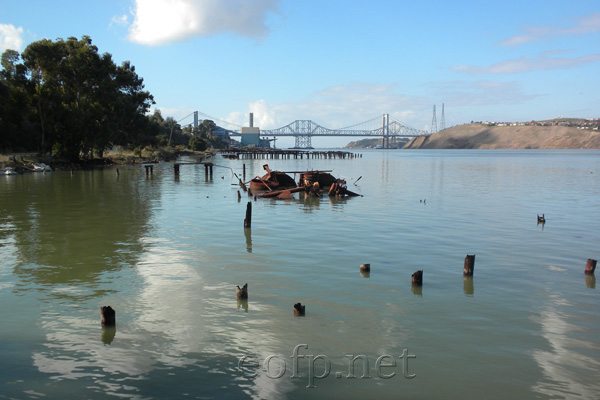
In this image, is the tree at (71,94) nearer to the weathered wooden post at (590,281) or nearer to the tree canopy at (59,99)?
the tree canopy at (59,99)

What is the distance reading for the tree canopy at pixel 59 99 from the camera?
5450 centimetres

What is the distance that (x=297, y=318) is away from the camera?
360 inches

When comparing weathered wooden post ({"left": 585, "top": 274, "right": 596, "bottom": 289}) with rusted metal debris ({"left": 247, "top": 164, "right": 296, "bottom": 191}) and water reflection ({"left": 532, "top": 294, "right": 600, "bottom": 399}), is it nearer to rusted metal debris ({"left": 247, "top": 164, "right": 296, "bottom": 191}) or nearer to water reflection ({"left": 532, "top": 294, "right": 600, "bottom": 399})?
water reflection ({"left": 532, "top": 294, "right": 600, "bottom": 399})

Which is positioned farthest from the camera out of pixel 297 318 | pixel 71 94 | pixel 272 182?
pixel 71 94

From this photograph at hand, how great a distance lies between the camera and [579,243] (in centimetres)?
1672

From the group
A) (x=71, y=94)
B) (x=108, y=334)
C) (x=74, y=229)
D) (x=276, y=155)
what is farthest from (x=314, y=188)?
(x=276, y=155)

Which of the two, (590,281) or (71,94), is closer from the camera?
(590,281)

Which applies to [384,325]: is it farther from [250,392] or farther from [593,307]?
[593,307]

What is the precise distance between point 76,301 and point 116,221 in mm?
11595

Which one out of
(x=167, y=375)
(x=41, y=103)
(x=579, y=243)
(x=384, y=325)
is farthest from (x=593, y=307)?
(x=41, y=103)

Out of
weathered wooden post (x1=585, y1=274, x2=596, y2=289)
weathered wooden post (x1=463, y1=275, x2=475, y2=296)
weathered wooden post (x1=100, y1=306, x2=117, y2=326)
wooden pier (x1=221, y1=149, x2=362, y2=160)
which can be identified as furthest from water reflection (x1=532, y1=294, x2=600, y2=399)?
wooden pier (x1=221, y1=149, x2=362, y2=160)

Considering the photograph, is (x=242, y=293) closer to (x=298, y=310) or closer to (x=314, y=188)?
(x=298, y=310)

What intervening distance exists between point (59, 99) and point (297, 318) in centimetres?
6001

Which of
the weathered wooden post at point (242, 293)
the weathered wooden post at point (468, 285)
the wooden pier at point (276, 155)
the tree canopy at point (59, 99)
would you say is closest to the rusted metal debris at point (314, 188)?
the weathered wooden post at point (468, 285)
